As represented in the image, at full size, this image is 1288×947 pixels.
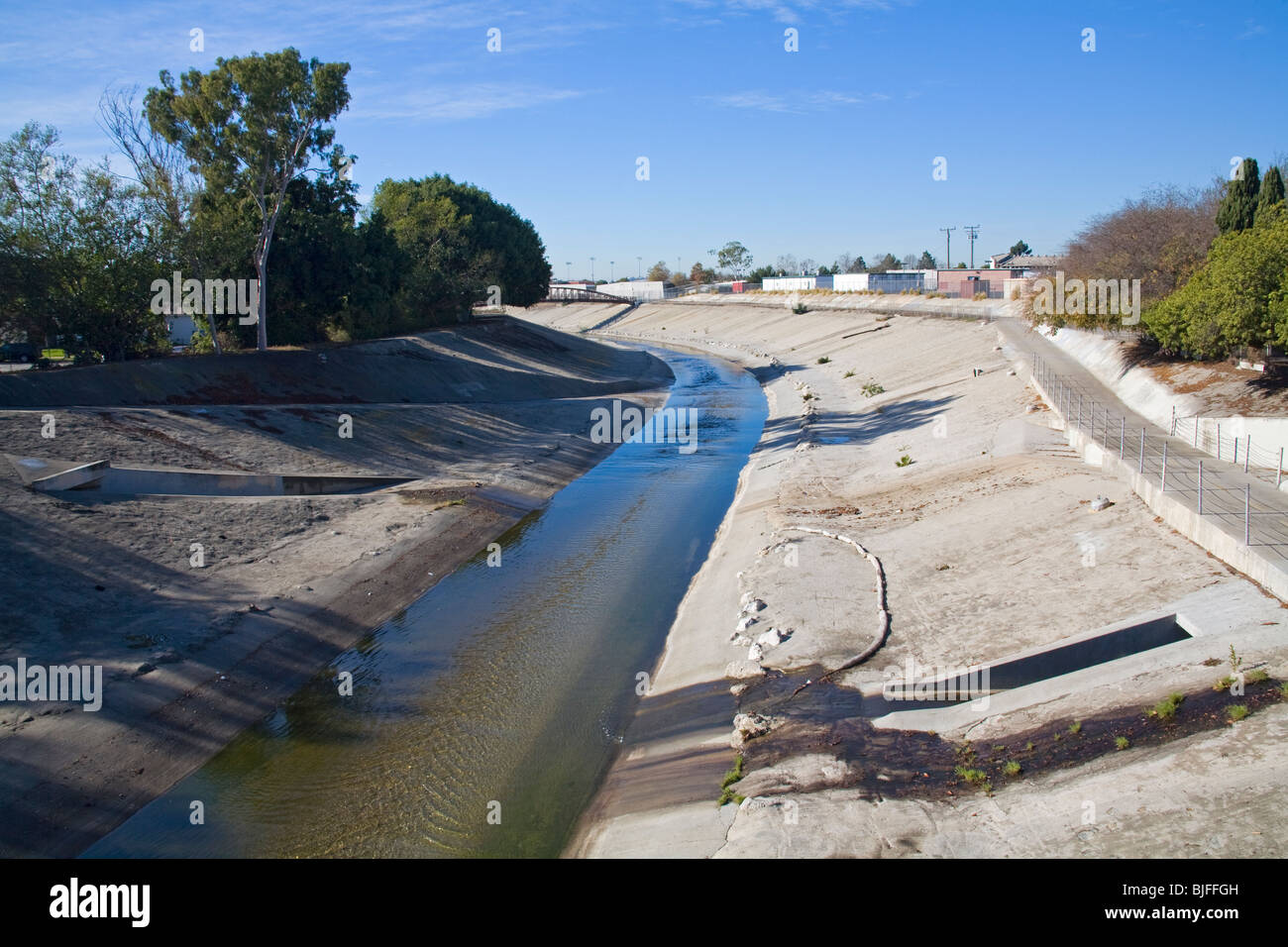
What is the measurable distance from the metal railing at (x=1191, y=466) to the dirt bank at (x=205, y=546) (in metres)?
17.8

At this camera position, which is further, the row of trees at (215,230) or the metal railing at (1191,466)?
the row of trees at (215,230)

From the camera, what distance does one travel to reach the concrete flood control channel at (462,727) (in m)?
13.0

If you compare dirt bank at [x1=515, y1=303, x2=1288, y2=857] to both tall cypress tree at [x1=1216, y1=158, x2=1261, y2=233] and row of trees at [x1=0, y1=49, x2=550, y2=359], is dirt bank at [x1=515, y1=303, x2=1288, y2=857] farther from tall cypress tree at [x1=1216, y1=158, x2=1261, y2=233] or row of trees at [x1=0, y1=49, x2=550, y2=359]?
row of trees at [x1=0, y1=49, x2=550, y2=359]

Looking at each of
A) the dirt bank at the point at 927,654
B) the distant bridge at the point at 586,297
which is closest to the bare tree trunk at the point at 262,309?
the dirt bank at the point at 927,654

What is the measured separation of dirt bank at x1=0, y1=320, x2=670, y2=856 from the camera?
14602 millimetres

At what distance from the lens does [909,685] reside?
15.4 m

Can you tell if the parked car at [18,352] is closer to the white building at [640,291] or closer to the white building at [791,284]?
the white building at [791,284]

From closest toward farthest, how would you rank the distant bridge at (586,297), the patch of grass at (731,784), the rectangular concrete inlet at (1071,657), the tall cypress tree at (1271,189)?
the patch of grass at (731,784)
the rectangular concrete inlet at (1071,657)
the tall cypress tree at (1271,189)
the distant bridge at (586,297)

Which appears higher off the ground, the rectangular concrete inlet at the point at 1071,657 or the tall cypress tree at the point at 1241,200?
the tall cypress tree at the point at 1241,200

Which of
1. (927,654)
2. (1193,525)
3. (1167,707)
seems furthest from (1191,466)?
(1167,707)

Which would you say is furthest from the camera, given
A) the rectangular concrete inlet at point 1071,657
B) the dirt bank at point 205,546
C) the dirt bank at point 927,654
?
the rectangular concrete inlet at point 1071,657

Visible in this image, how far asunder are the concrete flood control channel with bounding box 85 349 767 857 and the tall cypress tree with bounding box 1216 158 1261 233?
23.9 meters

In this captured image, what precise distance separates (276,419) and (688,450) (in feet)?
61.9
